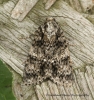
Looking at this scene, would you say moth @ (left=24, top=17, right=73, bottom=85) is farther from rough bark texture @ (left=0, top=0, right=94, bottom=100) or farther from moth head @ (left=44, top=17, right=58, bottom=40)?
rough bark texture @ (left=0, top=0, right=94, bottom=100)

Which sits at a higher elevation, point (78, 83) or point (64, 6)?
point (64, 6)

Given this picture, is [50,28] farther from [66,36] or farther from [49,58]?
[49,58]

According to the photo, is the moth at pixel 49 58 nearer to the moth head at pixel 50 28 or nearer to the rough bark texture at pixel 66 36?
the moth head at pixel 50 28

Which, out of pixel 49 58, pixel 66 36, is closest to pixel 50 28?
pixel 66 36

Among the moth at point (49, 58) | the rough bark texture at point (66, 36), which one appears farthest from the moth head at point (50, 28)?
the rough bark texture at point (66, 36)

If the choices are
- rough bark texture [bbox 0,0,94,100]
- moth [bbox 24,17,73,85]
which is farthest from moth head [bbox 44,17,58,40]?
rough bark texture [bbox 0,0,94,100]

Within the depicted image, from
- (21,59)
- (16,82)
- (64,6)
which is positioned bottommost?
Answer: (16,82)

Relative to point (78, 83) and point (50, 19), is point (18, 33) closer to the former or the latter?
point (50, 19)

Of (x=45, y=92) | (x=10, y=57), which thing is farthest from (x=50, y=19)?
(x=45, y=92)
